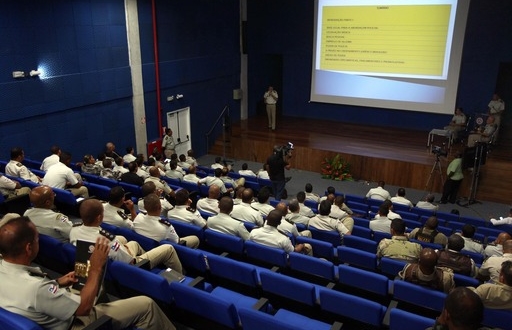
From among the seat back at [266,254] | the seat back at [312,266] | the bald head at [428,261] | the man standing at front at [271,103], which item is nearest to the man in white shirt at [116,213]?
the seat back at [266,254]

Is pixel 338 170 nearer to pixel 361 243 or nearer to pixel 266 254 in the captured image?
pixel 361 243

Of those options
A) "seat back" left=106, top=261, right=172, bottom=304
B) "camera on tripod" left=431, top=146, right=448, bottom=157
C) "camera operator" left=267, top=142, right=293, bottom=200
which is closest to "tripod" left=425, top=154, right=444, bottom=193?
"camera on tripod" left=431, top=146, right=448, bottom=157

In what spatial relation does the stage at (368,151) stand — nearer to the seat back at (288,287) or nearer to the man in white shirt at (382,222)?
the man in white shirt at (382,222)

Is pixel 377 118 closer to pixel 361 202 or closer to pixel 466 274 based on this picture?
pixel 361 202

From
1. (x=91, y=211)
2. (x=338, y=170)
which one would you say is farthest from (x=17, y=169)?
(x=338, y=170)

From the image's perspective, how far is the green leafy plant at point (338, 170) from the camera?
35.3 feet

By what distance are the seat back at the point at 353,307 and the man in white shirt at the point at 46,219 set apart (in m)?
2.50

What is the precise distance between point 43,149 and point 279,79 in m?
9.76

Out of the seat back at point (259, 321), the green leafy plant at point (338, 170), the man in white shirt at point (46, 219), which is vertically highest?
the man in white shirt at point (46, 219)

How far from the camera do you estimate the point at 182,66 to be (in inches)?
452

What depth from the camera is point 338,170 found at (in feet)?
35.4

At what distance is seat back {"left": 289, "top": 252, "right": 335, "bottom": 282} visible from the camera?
409cm

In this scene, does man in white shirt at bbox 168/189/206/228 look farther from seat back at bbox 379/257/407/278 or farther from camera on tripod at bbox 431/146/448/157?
camera on tripod at bbox 431/146/448/157

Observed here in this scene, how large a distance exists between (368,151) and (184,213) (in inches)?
282
